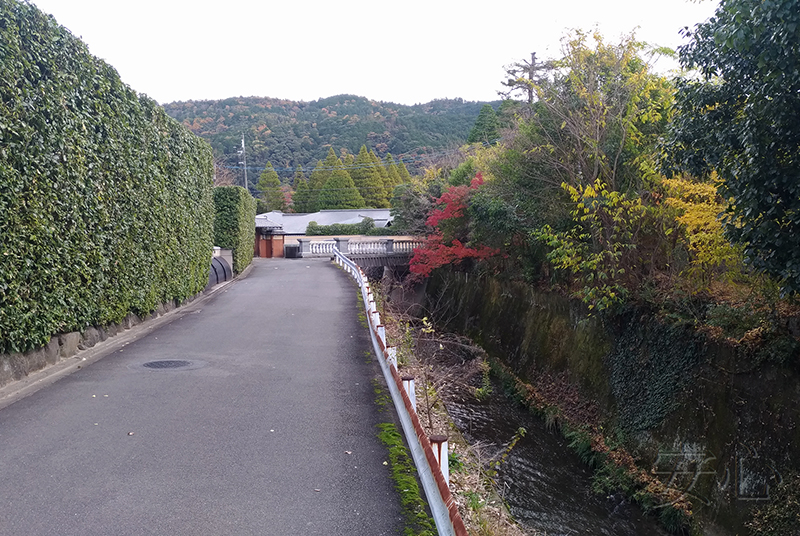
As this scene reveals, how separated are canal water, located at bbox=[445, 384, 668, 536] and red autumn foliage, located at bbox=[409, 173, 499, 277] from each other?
9563 mm

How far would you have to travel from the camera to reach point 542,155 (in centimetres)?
1544

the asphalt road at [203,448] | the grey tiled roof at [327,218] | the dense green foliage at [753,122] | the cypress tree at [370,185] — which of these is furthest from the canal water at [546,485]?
the cypress tree at [370,185]

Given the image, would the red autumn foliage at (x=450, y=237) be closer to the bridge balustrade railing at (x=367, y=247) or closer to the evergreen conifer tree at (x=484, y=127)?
the bridge balustrade railing at (x=367, y=247)

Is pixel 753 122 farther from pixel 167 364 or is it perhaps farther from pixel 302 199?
pixel 302 199

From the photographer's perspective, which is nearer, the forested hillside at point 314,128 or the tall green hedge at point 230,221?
the tall green hedge at point 230,221

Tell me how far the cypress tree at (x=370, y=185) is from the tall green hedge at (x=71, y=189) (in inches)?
2232

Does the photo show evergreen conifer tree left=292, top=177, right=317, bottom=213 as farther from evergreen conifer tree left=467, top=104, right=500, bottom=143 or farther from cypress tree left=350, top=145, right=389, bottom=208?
evergreen conifer tree left=467, top=104, right=500, bottom=143

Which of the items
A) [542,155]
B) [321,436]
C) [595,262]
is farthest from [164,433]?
[542,155]

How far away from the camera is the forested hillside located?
8362 cm

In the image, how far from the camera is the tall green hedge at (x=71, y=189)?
7.15 meters

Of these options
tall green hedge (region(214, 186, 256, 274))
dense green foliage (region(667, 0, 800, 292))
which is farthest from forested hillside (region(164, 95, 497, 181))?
dense green foliage (region(667, 0, 800, 292))

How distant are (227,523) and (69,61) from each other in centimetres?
746

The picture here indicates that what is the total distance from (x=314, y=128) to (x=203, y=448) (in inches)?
3716

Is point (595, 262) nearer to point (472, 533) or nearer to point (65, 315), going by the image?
point (472, 533)
